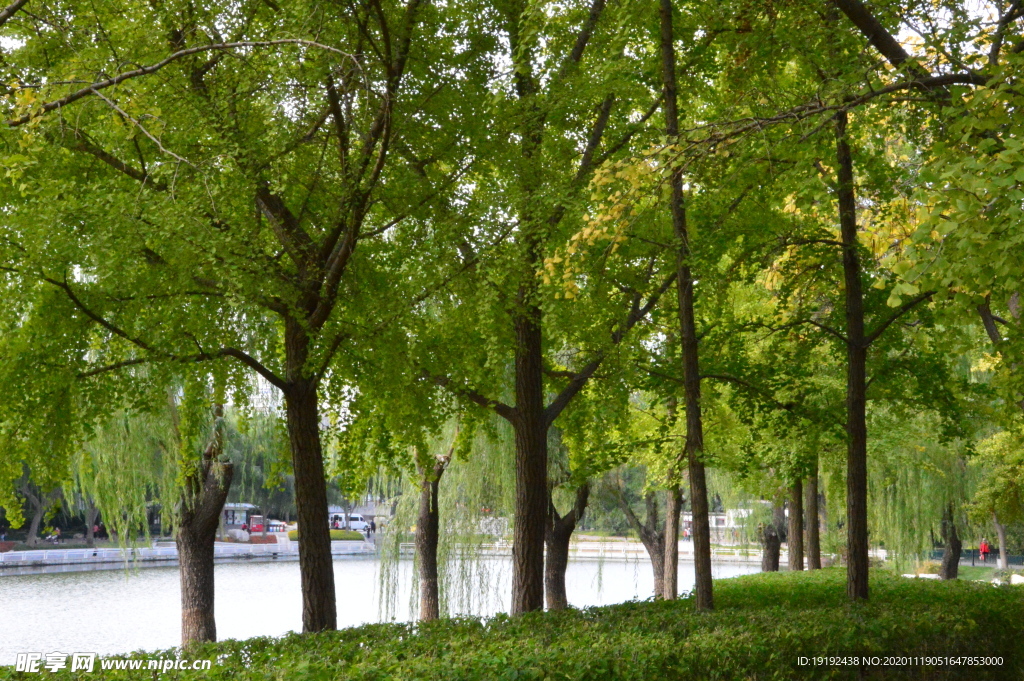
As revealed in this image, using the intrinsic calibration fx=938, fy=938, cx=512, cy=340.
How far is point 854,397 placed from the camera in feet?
32.8

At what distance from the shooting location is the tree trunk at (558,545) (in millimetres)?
18422

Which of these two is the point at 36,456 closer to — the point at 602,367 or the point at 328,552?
the point at 328,552

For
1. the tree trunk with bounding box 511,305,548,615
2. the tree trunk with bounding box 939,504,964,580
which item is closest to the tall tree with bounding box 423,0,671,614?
the tree trunk with bounding box 511,305,548,615

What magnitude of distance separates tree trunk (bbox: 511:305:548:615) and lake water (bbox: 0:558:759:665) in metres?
4.64

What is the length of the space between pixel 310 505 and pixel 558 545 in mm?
10444

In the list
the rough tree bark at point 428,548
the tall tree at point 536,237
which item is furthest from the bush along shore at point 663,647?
the rough tree bark at point 428,548

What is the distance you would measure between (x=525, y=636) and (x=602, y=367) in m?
5.11

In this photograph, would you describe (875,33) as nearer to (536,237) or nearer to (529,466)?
(536,237)

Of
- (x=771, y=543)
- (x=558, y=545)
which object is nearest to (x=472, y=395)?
(x=558, y=545)

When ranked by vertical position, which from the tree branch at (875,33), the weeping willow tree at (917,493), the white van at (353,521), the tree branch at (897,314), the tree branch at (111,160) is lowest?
the white van at (353,521)

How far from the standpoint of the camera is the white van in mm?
55475

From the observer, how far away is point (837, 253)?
10.8m

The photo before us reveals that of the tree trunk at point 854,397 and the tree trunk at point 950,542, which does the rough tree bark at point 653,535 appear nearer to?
the tree trunk at point 950,542

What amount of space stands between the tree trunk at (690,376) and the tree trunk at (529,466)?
7.70ft
